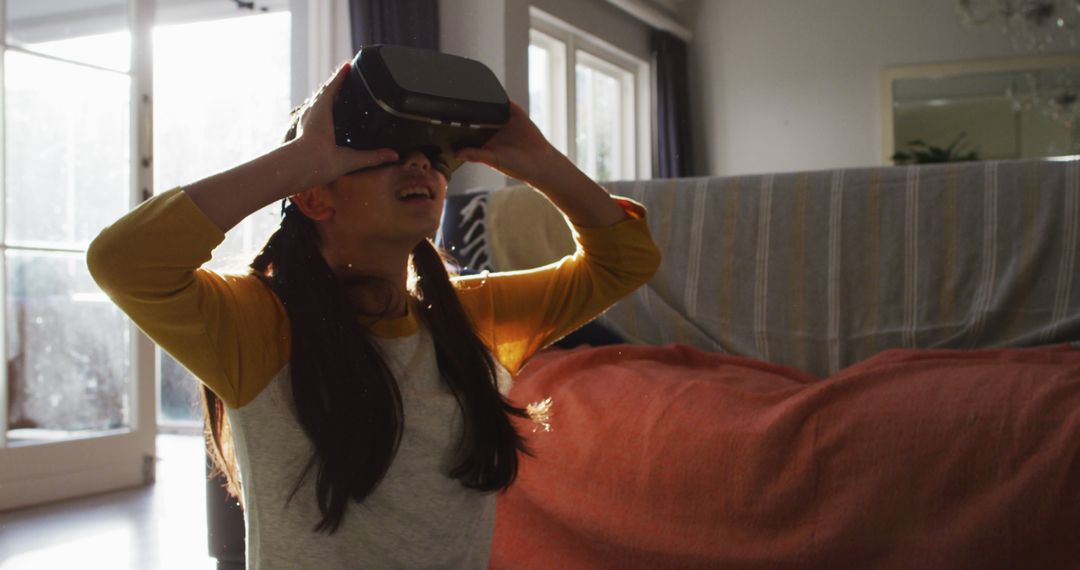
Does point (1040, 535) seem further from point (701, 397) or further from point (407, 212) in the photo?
point (407, 212)

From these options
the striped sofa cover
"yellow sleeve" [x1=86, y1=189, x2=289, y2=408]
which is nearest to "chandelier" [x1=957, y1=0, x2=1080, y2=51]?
the striped sofa cover

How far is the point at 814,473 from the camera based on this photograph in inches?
53.1

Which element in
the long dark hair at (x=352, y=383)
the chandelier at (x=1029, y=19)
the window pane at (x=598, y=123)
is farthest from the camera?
the window pane at (x=598, y=123)

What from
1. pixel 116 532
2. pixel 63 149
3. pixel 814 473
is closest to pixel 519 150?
pixel 814 473

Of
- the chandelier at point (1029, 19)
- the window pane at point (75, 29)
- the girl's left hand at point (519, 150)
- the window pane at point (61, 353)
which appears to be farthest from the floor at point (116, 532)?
the chandelier at point (1029, 19)

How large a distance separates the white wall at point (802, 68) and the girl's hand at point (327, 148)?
18.7 ft

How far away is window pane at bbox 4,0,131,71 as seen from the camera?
3037mm

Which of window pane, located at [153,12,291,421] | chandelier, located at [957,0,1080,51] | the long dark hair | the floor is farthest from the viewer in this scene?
window pane, located at [153,12,291,421]

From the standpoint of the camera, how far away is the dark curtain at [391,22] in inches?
150

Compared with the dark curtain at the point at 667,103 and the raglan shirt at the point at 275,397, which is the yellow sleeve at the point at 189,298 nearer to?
the raglan shirt at the point at 275,397

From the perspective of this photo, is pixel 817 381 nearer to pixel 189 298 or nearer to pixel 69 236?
pixel 189 298

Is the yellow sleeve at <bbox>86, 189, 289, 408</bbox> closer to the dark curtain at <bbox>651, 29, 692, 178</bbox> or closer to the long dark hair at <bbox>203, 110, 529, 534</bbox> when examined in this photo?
the long dark hair at <bbox>203, 110, 529, 534</bbox>

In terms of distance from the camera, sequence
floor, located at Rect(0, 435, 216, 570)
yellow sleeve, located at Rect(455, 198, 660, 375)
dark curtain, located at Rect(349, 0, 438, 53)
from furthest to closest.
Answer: dark curtain, located at Rect(349, 0, 438, 53) < floor, located at Rect(0, 435, 216, 570) < yellow sleeve, located at Rect(455, 198, 660, 375)

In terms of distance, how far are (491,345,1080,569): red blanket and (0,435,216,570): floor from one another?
3.33 feet
